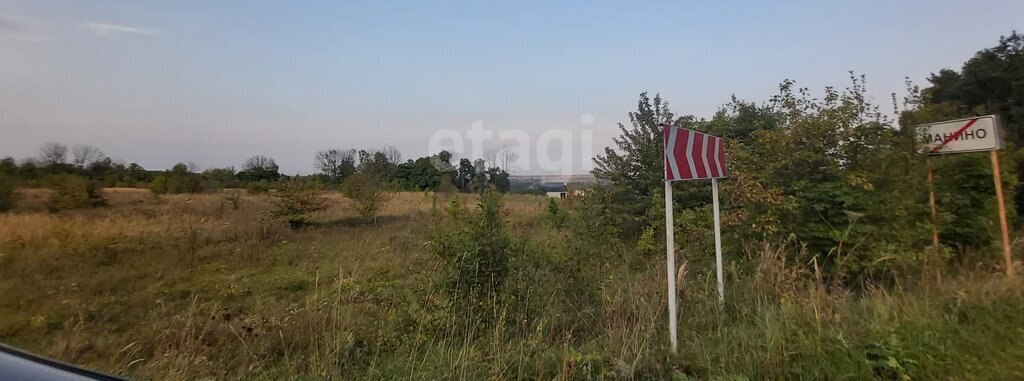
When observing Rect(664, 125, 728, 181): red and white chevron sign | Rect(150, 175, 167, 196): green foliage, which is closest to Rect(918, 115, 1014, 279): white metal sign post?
Rect(664, 125, 728, 181): red and white chevron sign

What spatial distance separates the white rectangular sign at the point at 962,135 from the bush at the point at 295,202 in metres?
16.9

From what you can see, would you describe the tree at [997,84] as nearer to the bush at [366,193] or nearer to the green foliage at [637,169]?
the green foliage at [637,169]

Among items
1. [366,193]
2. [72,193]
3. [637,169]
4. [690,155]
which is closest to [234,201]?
[72,193]

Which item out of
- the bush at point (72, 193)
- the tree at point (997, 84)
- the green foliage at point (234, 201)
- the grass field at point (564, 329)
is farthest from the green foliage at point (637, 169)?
the bush at point (72, 193)

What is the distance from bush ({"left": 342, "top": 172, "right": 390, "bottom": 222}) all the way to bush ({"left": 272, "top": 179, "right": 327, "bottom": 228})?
6.73 ft

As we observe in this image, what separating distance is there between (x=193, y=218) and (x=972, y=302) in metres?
18.7

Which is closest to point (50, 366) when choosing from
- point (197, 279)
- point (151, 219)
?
point (197, 279)

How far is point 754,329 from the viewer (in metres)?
3.51

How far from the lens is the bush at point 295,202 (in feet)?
53.9

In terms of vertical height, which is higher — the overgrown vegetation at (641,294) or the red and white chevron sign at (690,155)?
the red and white chevron sign at (690,155)

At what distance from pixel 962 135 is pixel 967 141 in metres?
0.08

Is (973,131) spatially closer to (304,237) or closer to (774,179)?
(774,179)

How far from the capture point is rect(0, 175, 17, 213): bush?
1548cm

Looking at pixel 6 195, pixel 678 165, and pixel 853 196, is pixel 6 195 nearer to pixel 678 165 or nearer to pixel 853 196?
pixel 678 165
